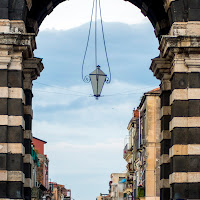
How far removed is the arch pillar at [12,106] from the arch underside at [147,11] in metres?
0.49

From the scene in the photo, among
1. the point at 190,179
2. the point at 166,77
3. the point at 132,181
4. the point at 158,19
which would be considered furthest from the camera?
the point at 132,181

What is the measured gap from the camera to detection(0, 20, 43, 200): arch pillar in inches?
885

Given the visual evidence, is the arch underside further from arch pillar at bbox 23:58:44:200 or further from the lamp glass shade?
the lamp glass shade

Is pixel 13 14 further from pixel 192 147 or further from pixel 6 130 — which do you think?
pixel 192 147

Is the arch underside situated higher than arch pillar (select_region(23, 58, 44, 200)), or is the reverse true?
the arch underside

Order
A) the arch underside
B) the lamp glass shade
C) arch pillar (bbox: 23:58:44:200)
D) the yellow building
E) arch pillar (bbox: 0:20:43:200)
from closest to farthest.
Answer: arch pillar (bbox: 0:20:43:200) → the arch underside → arch pillar (bbox: 23:58:44:200) → the lamp glass shade → the yellow building

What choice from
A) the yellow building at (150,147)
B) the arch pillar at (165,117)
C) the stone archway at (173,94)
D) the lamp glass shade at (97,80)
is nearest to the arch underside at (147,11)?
the stone archway at (173,94)

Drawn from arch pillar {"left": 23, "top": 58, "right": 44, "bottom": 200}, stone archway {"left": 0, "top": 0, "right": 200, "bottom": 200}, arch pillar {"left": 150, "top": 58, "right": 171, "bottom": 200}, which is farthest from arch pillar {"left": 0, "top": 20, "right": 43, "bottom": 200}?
arch pillar {"left": 150, "top": 58, "right": 171, "bottom": 200}

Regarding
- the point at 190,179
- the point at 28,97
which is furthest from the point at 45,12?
the point at 190,179

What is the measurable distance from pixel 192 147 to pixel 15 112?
6.05 meters

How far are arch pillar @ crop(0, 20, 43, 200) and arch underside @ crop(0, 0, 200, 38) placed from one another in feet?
1.62

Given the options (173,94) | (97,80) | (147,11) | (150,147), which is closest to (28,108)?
(97,80)

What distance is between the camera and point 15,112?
22.8 m

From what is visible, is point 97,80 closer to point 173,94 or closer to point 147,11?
point 173,94
